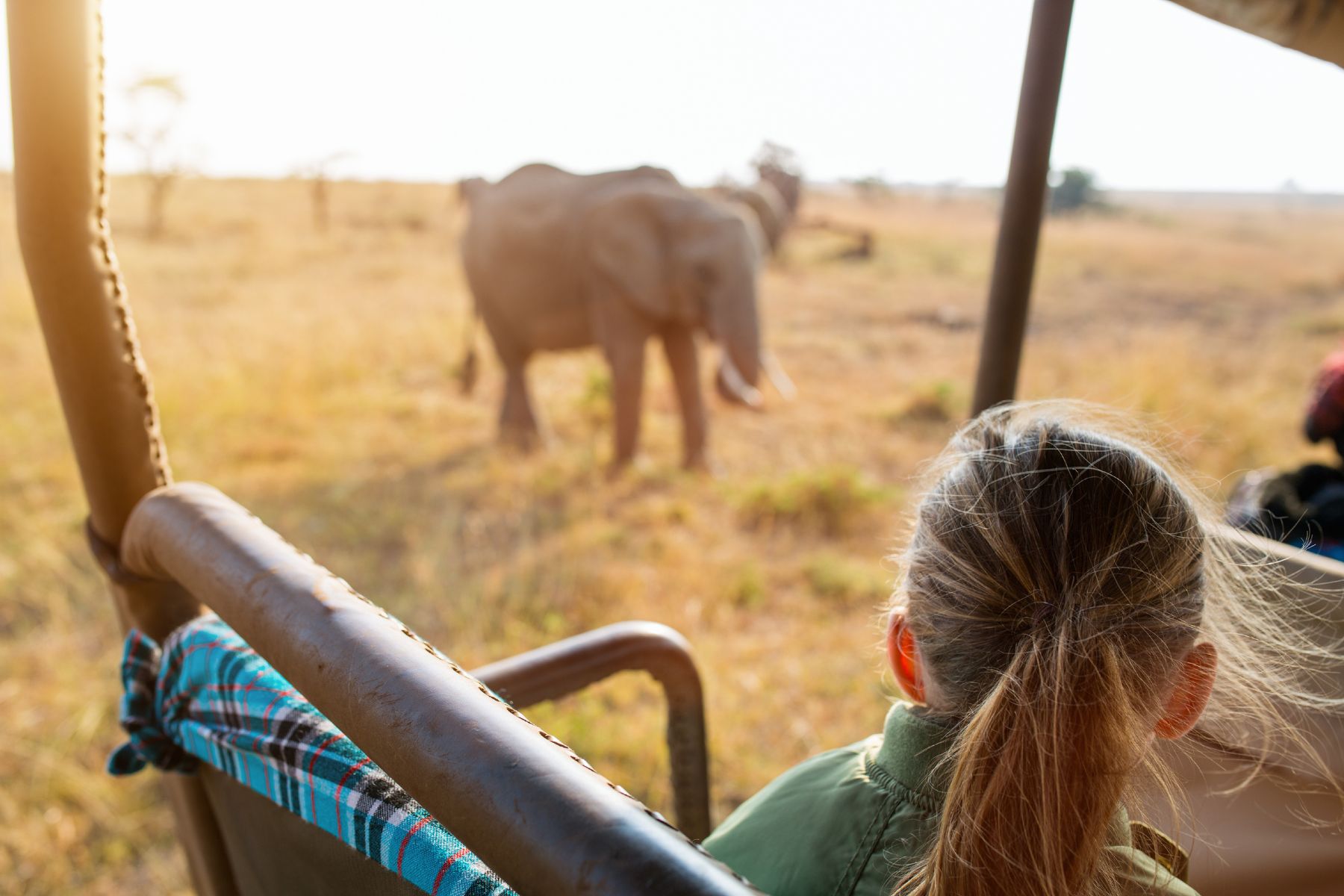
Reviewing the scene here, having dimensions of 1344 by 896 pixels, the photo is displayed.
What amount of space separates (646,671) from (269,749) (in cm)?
58

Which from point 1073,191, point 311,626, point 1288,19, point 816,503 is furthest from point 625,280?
point 1073,191

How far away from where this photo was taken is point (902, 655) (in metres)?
0.77

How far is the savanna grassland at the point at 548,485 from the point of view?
2.41 metres

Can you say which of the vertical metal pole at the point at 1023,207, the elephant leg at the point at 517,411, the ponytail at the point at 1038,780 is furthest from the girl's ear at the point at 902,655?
the elephant leg at the point at 517,411

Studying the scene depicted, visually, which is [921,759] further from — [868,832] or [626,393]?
[626,393]

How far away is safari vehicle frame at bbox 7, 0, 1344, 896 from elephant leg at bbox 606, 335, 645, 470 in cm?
386

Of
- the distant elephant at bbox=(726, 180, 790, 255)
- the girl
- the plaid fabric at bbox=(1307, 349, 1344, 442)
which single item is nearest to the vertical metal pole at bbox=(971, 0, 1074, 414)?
Answer: the girl

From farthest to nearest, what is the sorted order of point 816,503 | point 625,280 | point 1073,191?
point 1073,191
point 625,280
point 816,503

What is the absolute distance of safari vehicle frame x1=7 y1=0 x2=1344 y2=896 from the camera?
373 millimetres

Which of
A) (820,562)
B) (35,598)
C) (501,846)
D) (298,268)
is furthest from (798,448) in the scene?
(298,268)

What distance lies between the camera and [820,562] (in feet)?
11.8

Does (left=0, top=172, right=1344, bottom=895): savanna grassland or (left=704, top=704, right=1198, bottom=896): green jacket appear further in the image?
(left=0, top=172, right=1344, bottom=895): savanna grassland

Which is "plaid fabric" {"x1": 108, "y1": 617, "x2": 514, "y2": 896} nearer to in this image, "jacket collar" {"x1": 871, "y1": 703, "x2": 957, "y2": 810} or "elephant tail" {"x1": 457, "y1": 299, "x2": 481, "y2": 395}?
"jacket collar" {"x1": 871, "y1": 703, "x2": 957, "y2": 810}

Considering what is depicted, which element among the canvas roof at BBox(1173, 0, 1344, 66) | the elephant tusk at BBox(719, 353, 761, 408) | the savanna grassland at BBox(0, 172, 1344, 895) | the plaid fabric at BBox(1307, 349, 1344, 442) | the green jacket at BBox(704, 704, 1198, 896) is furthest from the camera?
the elephant tusk at BBox(719, 353, 761, 408)
